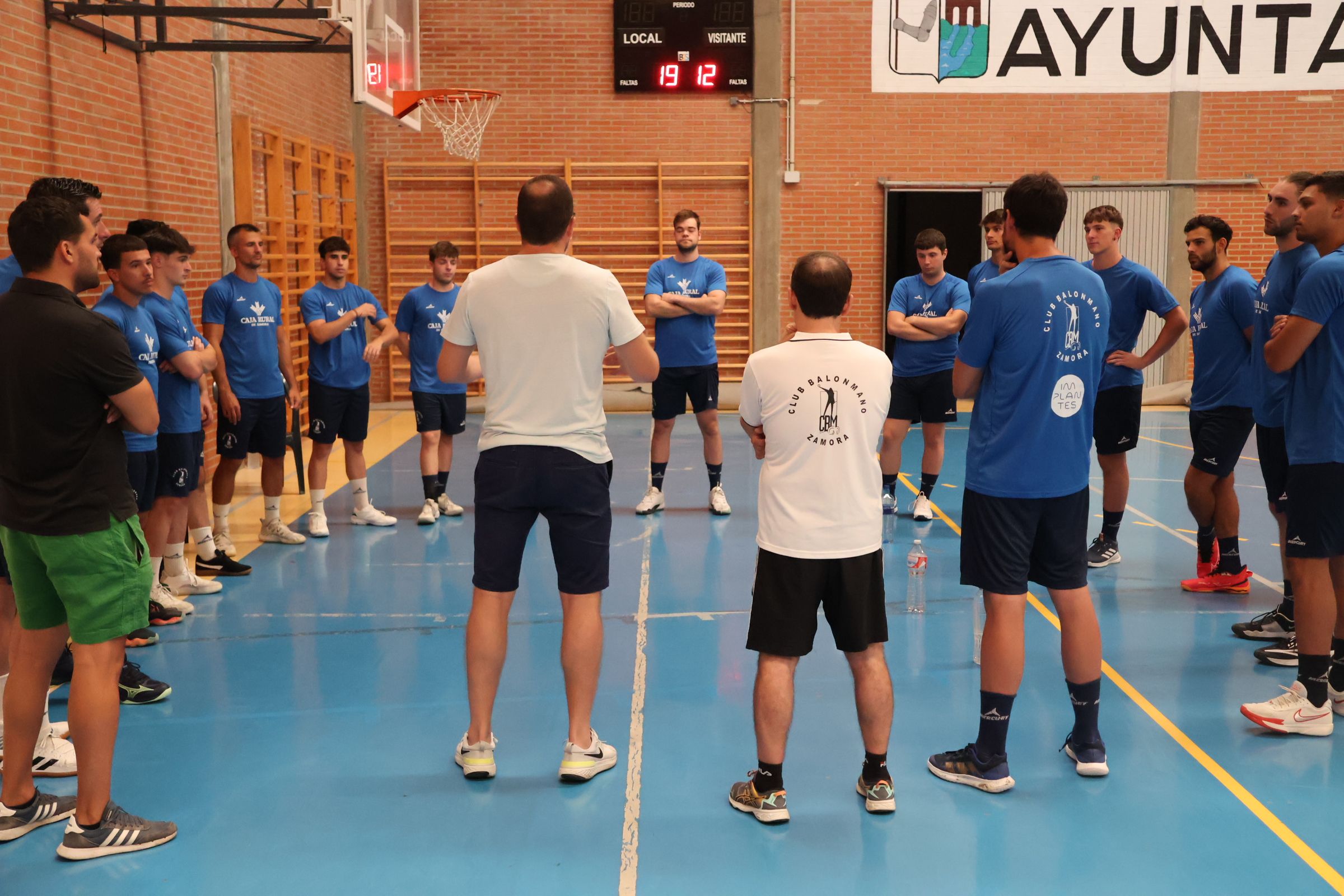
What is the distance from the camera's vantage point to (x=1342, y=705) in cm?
416

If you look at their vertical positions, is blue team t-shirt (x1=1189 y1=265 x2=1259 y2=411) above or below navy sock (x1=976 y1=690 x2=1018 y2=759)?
above

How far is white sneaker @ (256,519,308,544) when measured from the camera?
6863 millimetres

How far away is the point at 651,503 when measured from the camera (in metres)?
7.65

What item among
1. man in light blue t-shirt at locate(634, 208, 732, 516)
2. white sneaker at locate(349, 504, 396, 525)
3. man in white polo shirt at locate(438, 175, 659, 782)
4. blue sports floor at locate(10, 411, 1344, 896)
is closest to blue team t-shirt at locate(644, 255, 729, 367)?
man in light blue t-shirt at locate(634, 208, 732, 516)

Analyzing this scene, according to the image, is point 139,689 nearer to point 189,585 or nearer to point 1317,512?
point 189,585

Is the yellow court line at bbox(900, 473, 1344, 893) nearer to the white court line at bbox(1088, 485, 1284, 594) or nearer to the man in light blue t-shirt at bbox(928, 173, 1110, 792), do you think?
the man in light blue t-shirt at bbox(928, 173, 1110, 792)

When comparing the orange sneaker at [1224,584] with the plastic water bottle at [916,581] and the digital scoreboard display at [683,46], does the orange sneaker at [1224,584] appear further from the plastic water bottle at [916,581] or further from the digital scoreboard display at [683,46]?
the digital scoreboard display at [683,46]

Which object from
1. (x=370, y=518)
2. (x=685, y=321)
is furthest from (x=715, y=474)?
(x=370, y=518)

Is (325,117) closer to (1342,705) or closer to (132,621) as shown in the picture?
(132,621)

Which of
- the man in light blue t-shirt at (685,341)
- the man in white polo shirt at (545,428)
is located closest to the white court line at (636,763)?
the man in white polo shirt at (545,428)

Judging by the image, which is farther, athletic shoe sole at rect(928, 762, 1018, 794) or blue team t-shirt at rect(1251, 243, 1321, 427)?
blue team t-shirt at rect(1251, 243, 1321, 427)

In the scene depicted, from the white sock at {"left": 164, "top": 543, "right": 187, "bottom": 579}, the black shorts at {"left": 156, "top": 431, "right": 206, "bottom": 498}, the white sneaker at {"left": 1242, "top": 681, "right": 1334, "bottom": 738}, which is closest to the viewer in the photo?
the white sneaker at {"left": 1242, "top": 681, "right": 1334, "bottom": 738}

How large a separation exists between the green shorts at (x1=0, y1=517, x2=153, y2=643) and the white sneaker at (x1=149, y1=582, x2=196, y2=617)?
7.14ft

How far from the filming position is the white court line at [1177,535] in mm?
5809
